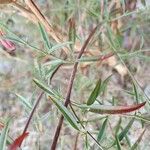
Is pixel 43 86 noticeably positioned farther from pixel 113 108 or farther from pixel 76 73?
pixel 76 73

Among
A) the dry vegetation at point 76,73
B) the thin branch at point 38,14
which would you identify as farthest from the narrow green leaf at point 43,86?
the thin branch at point 38,14

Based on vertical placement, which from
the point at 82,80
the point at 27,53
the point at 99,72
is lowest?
the point at 82,80

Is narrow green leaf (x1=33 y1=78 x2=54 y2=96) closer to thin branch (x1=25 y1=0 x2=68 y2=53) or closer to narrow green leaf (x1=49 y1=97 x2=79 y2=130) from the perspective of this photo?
narrow green leaf (x1=49 y1=97 x2=79 y2=130)

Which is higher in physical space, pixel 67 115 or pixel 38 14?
pixel 38 14

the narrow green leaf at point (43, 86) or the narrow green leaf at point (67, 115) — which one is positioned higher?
the narrow green leaf at point (43, 86)

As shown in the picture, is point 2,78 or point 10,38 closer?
point 10,38

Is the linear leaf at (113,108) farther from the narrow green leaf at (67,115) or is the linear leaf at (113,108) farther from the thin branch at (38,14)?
the thin branch at (38,14)

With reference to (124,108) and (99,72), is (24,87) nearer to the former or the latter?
(99,72)

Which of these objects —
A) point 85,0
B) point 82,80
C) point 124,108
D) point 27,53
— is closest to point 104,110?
point 124,108

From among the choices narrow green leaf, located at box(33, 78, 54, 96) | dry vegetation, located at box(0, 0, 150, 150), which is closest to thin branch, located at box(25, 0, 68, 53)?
dry vegetation, located at box(0, 0, 150, 150)

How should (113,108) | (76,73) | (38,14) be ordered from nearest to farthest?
1. (113,108)
2. (38,14)
3. (76,73)

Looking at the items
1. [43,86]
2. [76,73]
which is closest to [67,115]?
[43,86]
